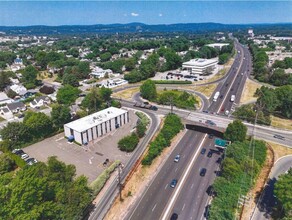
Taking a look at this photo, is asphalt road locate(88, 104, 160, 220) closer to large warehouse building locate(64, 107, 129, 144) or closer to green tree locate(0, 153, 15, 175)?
large warehouse building locate(64, 107, 129, 144)

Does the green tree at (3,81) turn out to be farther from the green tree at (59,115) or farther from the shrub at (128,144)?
the shrub at (128,144)

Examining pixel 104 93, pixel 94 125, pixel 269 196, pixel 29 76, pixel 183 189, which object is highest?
pixel 104 93

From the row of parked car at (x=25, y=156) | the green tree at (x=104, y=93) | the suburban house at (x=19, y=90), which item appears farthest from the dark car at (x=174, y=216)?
the suburban house at (x=19, y=90)

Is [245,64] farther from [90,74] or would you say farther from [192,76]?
[90,74]

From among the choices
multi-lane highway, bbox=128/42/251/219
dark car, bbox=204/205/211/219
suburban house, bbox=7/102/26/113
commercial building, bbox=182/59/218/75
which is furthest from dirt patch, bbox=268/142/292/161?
suburban house, bbox=7/102/26/113

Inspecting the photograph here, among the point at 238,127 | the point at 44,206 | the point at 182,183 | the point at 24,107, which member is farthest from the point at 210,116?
the point at 24,107

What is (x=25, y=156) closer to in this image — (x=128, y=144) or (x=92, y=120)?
(x=92, y=120)

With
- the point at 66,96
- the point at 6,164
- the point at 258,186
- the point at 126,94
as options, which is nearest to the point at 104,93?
the point at 66,96
